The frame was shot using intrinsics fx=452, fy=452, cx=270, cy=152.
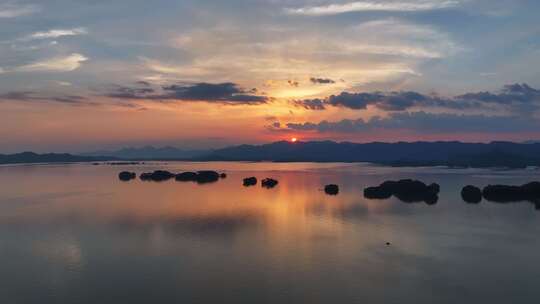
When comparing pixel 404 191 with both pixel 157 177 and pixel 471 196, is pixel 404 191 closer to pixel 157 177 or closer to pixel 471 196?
pixel 471 196

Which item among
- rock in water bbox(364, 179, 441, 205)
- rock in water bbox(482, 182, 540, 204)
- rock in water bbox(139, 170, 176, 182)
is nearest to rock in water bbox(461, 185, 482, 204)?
rock in water bbox(482, 182, 540, 204)

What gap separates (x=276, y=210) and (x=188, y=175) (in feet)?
263

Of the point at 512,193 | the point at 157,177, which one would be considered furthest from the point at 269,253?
the point at 157,177

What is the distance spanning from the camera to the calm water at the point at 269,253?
33.1 meters

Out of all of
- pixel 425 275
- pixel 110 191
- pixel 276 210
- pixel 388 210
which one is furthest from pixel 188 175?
pixel 425 275

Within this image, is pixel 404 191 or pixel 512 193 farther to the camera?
pixel 404 191

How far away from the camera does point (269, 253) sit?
148 feet

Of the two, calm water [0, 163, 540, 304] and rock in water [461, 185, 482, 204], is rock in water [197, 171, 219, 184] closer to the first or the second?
calm water [0, 163, 540, 304]

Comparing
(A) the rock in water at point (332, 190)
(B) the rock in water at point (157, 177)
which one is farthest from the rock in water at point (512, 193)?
(B) the rock in water at point (157, 177)

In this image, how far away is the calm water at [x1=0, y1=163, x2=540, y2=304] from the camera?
1302 inches

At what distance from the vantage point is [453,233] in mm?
55688

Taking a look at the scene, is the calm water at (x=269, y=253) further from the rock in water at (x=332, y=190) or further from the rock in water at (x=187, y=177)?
the rock in water at (x=187, y=177)

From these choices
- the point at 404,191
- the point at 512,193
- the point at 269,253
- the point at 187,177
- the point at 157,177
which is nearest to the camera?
the point at 269,253

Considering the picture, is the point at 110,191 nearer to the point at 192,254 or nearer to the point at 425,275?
the point at 192,254
